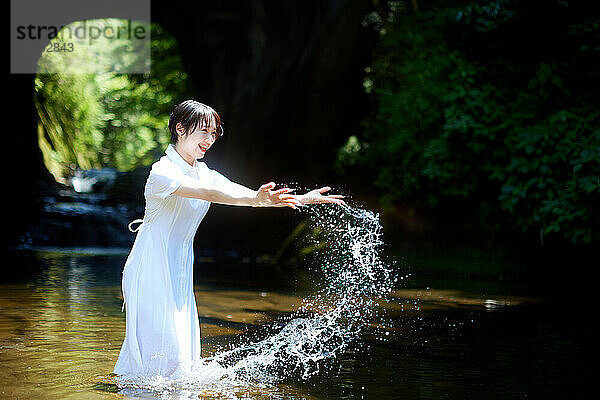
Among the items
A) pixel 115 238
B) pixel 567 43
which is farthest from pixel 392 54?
pixel 115 238

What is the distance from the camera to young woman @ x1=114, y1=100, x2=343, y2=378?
4910 millimetres

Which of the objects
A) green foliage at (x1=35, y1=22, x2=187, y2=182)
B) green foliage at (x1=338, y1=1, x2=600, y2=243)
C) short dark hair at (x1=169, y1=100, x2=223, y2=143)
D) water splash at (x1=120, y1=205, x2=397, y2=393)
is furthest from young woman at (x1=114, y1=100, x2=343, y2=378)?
green foliage at (x1=35, y1=22, x2=187, y2=182)

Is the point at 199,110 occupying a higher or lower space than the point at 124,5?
lower

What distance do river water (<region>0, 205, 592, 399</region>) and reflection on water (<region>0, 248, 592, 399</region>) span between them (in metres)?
0.01

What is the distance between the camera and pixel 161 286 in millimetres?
4926

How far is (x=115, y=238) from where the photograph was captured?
66.8 ft

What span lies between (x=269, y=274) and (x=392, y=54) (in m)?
6.25

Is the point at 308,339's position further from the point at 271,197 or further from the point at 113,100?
the point at 113,100

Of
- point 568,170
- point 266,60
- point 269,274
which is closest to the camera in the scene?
point 568,170

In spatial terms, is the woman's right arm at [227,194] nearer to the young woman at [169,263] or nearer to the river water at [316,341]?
the young woman at [169,263]

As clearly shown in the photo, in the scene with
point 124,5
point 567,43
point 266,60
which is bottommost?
point 567,43

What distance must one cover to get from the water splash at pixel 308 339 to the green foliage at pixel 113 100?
73.3 feet

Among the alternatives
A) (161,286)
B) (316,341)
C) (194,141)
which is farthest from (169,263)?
(316,341)

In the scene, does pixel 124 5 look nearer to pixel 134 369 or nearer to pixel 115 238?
pixel 115 238
